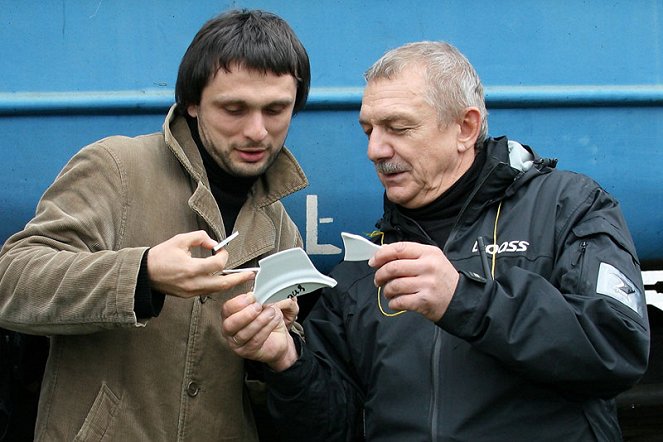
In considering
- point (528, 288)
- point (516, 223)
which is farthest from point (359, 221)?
point (528, 288)

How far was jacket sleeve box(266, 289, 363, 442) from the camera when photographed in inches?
91.9

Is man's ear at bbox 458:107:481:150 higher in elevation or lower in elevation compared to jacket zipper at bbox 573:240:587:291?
higher

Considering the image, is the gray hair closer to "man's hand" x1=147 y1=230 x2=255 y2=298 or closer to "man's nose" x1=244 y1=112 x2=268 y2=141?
"man's nose" x1=244 y1=112 x2=268 y2=141

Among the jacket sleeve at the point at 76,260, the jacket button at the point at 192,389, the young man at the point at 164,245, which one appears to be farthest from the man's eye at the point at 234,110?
the jacket button at the point at 192,389

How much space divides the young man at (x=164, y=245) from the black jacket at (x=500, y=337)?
0.58 ft

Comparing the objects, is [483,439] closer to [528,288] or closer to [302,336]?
[528,288]

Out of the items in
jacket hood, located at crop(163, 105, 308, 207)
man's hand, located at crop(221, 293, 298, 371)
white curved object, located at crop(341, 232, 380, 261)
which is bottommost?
man's hand, located at crop(221, 293, 298, 371)

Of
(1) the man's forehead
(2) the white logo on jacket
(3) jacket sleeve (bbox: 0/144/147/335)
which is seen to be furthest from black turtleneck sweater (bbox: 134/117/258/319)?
(2) the white logo on jacket

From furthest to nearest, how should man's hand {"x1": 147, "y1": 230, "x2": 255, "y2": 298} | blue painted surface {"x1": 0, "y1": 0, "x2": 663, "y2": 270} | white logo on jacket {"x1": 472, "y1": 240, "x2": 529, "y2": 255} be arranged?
blue painted surface {"x1": 0, "y1": 0, "x2": 663, "y2": 270}
white logo on jacket {"x1": 472, "y1": 240, "x2": 529, "y2": 255}
man's hand {"x1": 147, "y1": 230, "x2": 255, "y2": 298}

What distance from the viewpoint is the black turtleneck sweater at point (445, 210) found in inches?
94.7

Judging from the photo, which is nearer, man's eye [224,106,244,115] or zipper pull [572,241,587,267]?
zipper pull [572,241,587,267]

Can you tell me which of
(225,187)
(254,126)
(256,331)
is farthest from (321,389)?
(254,126)

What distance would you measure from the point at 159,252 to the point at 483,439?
79cm

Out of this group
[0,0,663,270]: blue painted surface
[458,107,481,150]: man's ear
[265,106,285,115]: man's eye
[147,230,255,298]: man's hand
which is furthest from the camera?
[0,0,663,270]: blue painted surface
